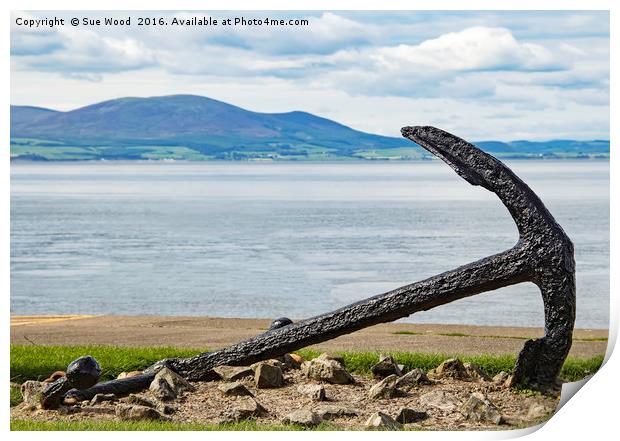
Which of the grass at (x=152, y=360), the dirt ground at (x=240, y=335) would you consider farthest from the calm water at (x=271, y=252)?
the grass at (x=152, y=360)

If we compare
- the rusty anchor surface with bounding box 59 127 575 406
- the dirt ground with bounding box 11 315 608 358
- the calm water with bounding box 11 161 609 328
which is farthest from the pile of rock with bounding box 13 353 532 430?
the calm water with bounding box 11 161 609 328

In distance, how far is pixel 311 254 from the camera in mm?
22141

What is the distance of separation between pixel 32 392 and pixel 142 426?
918mm

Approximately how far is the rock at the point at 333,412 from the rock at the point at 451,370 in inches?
45.1

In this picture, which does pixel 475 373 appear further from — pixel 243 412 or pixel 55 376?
pixel 55 376

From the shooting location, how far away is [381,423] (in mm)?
6262

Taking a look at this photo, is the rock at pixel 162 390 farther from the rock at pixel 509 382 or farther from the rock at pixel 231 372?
the rock at pixel 509 382

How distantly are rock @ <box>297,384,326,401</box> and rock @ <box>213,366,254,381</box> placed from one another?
428 mm

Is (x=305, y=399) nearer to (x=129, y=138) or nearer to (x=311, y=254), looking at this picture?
(x=311, y=254)

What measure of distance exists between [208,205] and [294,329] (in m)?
31.4

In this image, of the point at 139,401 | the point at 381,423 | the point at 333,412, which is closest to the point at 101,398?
the point at 139,401

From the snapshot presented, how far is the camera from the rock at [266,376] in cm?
720

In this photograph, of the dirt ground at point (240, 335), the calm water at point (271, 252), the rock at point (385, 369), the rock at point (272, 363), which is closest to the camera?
the rock at point (272, 363)
